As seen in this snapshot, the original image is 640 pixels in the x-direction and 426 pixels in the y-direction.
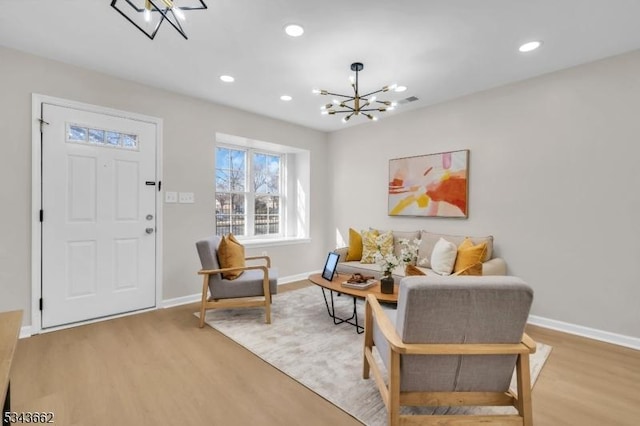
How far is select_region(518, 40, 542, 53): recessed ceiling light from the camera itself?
253 cm

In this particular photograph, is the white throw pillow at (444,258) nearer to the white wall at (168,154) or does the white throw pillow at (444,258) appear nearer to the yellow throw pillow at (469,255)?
the yellow throw pillow at (469,255)

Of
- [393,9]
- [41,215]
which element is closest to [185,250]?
[41,215]

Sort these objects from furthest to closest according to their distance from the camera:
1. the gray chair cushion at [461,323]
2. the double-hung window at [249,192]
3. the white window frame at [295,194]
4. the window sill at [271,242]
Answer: the white window frame at [295,194]
the double-hung window at [249,192]
the window sill at [271,242]
the gray chair cushion at [461,323]

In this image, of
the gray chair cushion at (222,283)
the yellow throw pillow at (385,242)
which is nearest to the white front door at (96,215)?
the gray chair cushion at (222,283)

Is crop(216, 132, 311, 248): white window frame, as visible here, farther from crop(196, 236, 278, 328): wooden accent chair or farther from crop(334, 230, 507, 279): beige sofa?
crop(196, 236, 278, 328): wooden accent chair

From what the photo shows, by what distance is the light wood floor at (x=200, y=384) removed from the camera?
1713 millimetres

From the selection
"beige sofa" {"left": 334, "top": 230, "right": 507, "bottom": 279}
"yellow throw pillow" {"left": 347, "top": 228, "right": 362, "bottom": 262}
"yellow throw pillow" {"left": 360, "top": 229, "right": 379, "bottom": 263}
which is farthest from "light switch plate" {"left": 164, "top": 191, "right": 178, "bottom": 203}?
"yellow throw pillow" {"left": 360, "top": 229, "right": 379, "bottom": 263}

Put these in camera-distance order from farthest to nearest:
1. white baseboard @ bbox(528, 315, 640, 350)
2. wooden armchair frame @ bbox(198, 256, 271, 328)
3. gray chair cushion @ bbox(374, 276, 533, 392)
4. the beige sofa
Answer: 1. the beige sofa
2. wooden armchair frame @ bbox(198, 256, 271, 328)
3. white baseboard @ bbox(528, 315, 640, 350)
4. gray chair cushion @ bbox(374, 276, 533, 392)

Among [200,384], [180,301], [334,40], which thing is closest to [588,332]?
[200,384]

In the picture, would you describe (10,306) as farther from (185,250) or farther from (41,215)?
(185,250)

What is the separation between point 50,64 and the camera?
2842 millimetres

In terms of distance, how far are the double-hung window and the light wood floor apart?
2.14 meters

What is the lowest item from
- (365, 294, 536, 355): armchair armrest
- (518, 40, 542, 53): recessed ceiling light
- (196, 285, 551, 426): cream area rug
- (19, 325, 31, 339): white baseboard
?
(196, 285, 551, 426): cream area rug

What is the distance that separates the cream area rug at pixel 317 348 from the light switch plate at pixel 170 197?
1.41 meters
